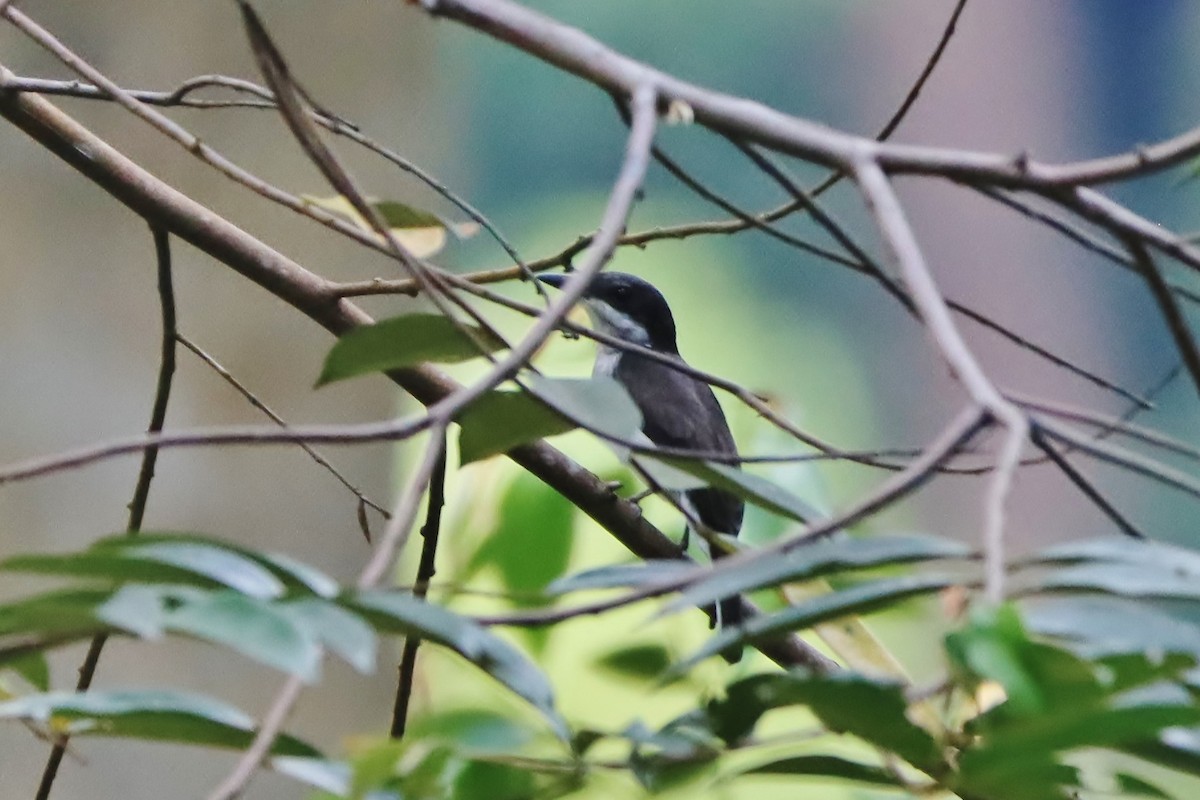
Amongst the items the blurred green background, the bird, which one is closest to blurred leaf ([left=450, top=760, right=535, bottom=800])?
the bird

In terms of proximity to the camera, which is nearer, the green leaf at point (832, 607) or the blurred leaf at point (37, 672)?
the green leaf at point (832, 607)

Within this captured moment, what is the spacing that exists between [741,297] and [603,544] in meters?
0.52

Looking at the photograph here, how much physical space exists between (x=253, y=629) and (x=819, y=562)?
0.17m

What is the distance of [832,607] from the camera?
15.7 inches

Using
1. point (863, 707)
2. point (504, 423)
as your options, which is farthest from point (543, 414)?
point (863, 707)

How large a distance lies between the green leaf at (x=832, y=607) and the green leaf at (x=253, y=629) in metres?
0.12

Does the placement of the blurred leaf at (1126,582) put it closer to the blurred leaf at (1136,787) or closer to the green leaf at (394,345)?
the blurred leaf at (1136,787)

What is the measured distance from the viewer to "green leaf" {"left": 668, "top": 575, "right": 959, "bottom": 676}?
39cm

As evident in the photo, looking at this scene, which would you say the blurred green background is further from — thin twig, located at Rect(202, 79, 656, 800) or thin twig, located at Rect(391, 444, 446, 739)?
thin twig, located at Rect(202, 79, 656, 800)

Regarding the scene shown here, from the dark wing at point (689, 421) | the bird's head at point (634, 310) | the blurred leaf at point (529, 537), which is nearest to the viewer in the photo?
the blurred leaf at point (529, 537)

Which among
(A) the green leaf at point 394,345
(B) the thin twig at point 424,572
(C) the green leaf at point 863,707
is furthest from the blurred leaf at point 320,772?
(B) the thin twig at point 424,572

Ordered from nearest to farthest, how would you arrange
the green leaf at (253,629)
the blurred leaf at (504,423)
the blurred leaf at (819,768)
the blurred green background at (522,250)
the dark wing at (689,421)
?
the green leaf at (253,629) < the blurred leaf at (819,768) < the blurred leaf at (504,423) < the dark wing at (689,421) < the blurred green background at (522,250)

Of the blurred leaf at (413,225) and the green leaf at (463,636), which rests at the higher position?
the blurred leaf at (413,225)

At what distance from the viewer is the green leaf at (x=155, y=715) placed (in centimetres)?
38
